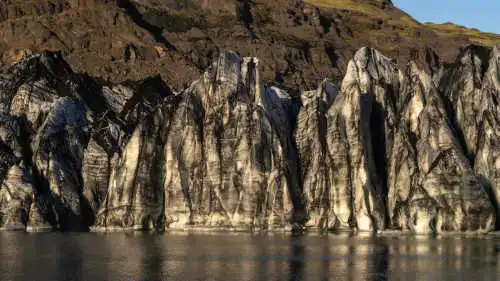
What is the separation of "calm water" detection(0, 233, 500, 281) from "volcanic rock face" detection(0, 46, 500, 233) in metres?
20.6

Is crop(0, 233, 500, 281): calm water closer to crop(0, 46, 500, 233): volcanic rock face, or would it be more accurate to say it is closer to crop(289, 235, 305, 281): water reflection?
crop(289, 235, 305, 281): water reflection

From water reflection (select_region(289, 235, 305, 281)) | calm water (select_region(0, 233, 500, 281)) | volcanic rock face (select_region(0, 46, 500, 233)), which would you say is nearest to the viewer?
water reflection (select_region(289, 235, 305, 281))

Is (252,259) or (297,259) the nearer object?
(297,259)

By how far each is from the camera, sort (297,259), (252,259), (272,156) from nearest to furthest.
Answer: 1. (297,259)
2. (252,259)
3. (272,156)

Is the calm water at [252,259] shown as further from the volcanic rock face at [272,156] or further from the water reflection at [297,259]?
the volcanic rock face at [272,156]

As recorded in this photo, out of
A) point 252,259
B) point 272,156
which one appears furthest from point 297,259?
point 272,156

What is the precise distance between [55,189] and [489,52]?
82486 mm

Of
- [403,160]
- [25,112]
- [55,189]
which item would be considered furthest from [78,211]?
[403,160]

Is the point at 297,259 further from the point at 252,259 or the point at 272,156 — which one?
the point at 272,156

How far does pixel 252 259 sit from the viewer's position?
88.1 metres

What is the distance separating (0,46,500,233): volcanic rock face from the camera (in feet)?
463

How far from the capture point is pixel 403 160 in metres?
143

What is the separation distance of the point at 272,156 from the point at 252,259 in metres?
65.2

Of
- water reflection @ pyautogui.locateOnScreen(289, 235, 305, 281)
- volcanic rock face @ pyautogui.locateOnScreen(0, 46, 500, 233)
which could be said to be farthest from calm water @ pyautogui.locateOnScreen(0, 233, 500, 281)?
volcanic rock face @ pyautogui.locateOnScreen(0, 46, 500, 233)
